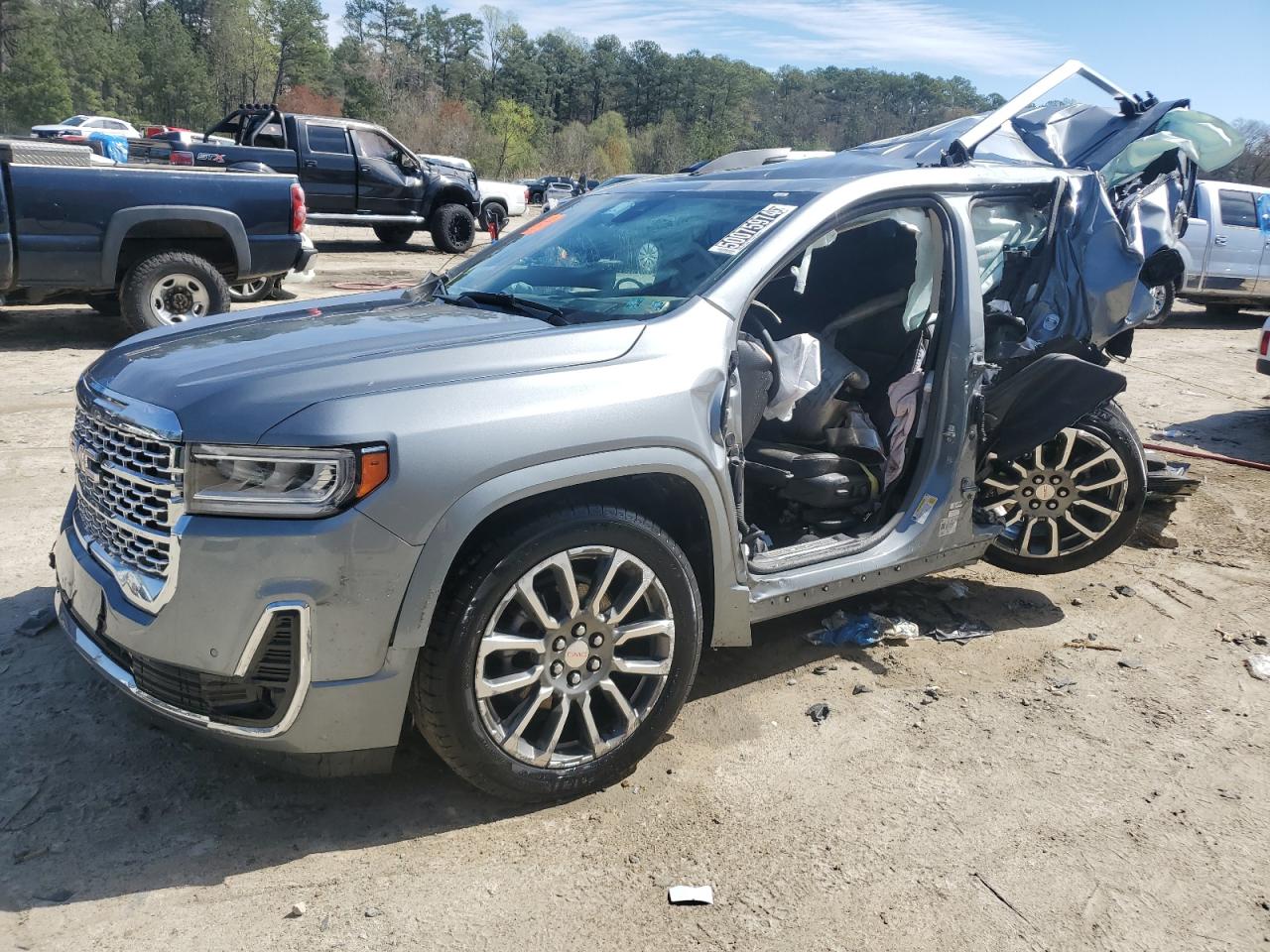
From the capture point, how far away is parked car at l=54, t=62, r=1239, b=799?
249cm

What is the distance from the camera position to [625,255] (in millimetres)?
3697

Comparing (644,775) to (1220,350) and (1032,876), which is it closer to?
(1032,876)

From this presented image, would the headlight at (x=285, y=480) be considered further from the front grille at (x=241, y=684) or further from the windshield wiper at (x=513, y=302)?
the windshield wiper at (x=513, y=302)

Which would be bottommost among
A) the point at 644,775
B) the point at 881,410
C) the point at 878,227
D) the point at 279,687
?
the point at 644,775

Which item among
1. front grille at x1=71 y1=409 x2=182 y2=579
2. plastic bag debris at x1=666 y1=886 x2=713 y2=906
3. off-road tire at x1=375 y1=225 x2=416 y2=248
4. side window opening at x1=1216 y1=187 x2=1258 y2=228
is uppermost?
side window opening at x1=1216 y1=187 x2=1258 y2=228

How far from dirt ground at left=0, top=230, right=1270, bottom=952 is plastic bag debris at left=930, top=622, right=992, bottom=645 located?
2.3 inches

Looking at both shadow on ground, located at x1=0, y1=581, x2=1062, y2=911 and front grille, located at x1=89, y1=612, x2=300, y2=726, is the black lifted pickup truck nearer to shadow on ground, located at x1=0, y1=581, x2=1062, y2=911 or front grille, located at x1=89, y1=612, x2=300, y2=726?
shadow on ground, located at x1=0, y1=581, x2=1062, y2=911

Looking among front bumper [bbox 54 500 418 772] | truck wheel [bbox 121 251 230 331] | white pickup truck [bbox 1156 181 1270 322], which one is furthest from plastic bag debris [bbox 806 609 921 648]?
white pickup truck [bbox 1156 181 1270 322]

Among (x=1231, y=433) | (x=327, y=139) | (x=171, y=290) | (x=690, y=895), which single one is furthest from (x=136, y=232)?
(x=1231, y=433)

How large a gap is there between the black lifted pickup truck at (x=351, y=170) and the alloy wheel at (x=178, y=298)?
271 inches

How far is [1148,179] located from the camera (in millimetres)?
4797

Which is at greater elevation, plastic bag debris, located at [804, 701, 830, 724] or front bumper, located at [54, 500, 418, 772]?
front bumper, located at [54, 500, 418, 772]

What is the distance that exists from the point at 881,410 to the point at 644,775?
6.23 ft

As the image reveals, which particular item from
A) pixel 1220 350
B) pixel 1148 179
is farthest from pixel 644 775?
pixel 1220 350
